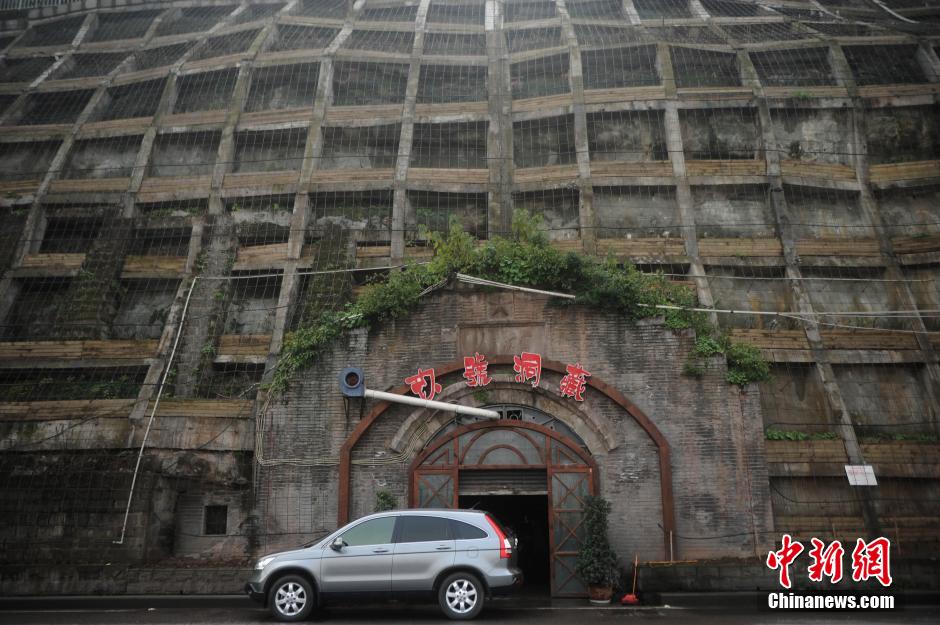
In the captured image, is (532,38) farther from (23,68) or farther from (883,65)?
(23,68)

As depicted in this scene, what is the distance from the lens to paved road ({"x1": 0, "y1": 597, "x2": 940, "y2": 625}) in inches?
395

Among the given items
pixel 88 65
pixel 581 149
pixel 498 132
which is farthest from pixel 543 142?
pixel 88 65

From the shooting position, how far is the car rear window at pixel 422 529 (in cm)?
1019

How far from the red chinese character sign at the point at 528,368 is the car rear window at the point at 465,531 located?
461 centimetres

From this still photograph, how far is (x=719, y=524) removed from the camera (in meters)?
13.3

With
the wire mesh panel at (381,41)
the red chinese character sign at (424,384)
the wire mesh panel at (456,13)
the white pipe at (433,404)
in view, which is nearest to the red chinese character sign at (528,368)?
the white pipe at (433,404)

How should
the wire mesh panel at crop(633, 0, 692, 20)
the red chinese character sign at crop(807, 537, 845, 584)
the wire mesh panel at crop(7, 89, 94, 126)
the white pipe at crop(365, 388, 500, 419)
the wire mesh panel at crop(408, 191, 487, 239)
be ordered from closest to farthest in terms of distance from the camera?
the red chinese character sign at crop(807, 537, 845, 584), the white pipe at crop(365, 388, 500, 419), the wire mesh panel at crop(408, 191, 487, 239), the wire mesh panel at crop(7, 89, 94, 126), the wire mesh panel at crop(633, 0, 692, 20)

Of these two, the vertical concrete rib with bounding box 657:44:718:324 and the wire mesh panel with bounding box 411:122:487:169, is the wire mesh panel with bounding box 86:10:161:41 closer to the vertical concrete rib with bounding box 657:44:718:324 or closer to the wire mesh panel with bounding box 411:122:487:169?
the wire mesh panel with bounding box 411:122:487:169

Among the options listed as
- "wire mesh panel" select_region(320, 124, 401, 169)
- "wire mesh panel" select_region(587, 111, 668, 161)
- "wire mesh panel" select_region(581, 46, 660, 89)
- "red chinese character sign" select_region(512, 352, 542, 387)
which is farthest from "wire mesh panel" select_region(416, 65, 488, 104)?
"red chinese character sign" select_region(512, 352, 542, 387)

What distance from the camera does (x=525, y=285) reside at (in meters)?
14.9

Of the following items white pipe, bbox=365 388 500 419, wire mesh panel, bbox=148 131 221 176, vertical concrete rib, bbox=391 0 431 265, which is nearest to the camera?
white pipe, bbox=365 388 500 419

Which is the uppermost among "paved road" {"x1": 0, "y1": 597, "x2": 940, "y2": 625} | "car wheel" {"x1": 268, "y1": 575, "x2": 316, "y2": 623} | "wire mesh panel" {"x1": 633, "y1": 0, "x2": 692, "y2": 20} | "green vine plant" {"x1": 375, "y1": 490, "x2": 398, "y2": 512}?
"wire mesh panel" {"x1": 633, "y1": 0, "x2": 692, "y2": 20}

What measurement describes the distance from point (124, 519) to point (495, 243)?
1055cm

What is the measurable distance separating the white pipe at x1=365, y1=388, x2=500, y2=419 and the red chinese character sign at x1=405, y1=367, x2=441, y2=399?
0.25 meters
